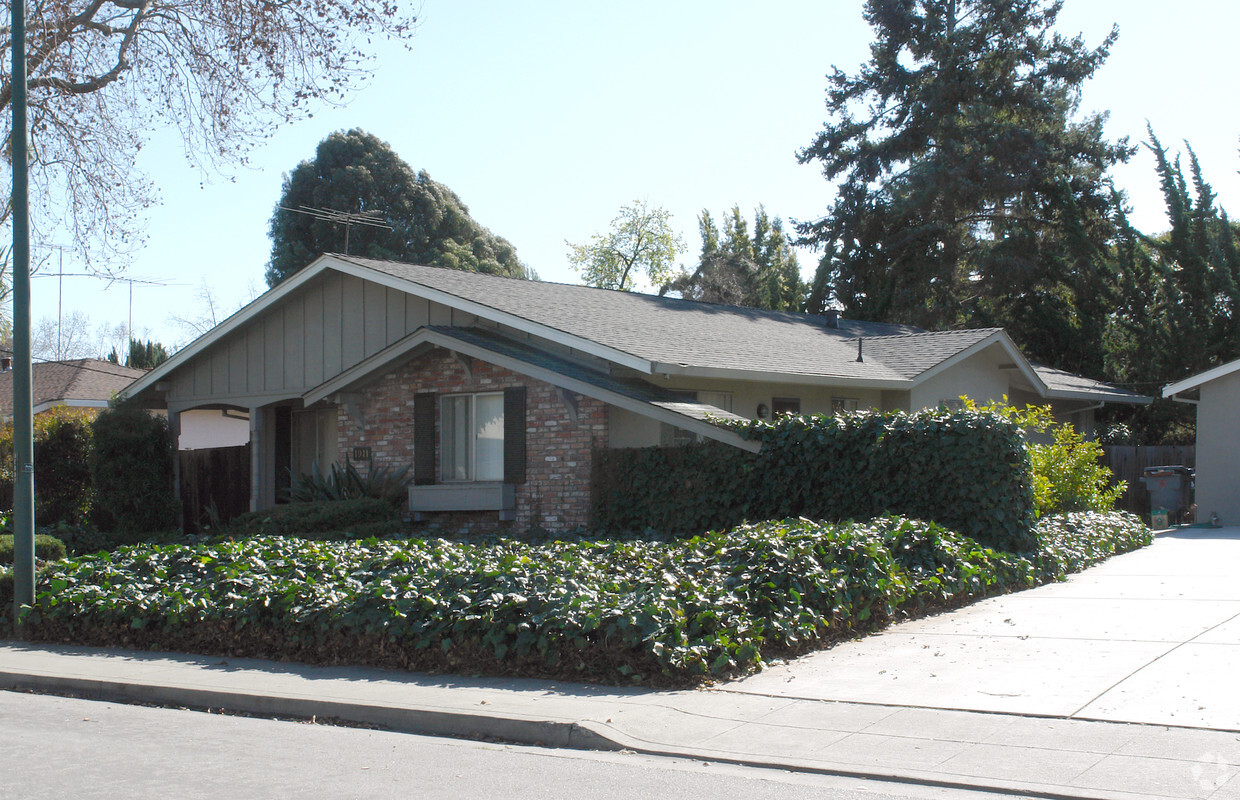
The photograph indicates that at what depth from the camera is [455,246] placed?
49.8 metres

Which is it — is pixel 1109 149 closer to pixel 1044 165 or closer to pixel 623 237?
pixel 1044 165

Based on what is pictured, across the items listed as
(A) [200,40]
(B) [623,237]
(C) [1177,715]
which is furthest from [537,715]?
(B) [623,237]

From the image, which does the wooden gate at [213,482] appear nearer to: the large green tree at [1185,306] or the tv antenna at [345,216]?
the large green tree at [1185,306]

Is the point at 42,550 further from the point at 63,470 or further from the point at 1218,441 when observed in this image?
the point at 1218,441

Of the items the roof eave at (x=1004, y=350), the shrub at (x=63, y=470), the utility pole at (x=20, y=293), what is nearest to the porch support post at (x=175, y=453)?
the shrub at (x=63, y=470)

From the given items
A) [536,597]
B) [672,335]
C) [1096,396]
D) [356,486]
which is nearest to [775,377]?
[672,335]

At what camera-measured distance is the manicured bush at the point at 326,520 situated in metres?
15.9

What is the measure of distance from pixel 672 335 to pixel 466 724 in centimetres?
1147

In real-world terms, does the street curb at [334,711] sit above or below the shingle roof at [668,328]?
below

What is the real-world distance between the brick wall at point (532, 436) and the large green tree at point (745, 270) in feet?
93.9

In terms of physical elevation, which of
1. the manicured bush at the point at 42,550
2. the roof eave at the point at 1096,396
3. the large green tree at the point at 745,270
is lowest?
the manicured bush at the point at 42,550

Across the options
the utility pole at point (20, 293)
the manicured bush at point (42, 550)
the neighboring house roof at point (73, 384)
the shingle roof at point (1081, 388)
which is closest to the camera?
the utility pole at point (20, 293)

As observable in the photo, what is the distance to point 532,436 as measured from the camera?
54.6 feet

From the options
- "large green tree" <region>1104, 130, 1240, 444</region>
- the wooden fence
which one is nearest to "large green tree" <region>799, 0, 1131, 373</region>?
"large green tree" <region>1104, 130, 1240, 444</region>
